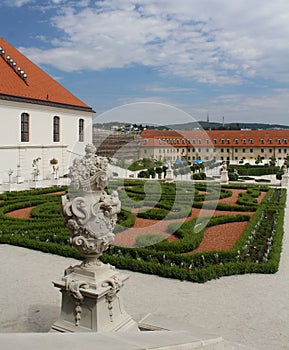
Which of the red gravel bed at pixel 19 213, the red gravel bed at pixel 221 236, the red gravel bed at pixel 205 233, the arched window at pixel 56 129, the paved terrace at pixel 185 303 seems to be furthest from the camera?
the arched window at pixel 56 129

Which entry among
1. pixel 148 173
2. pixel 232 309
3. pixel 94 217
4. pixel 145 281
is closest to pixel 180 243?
pixel 145 281

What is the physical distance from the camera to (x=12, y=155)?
25031 mm

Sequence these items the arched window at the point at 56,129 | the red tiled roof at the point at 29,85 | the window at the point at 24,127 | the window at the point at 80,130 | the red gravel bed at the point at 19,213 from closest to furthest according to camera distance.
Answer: the red gravel bed at the point at 19,213 < the red tiled roof at the point at 29,85 < the window at the point at 24,127 < the arched window at the point at 56,129 < the window at the point at 80,130

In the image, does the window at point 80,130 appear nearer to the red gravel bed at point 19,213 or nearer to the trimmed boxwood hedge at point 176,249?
the red gravel bed at point 19,213

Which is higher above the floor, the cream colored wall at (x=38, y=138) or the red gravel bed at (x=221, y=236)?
the cream colored wall at (x=38, y=138)

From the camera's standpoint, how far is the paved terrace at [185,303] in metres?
5.43

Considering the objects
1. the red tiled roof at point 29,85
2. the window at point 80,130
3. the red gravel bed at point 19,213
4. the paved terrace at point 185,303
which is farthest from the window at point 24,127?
the paved terrace at point 185,303

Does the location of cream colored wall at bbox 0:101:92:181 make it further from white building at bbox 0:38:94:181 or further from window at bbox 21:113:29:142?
window at bbox 21:113:29:142

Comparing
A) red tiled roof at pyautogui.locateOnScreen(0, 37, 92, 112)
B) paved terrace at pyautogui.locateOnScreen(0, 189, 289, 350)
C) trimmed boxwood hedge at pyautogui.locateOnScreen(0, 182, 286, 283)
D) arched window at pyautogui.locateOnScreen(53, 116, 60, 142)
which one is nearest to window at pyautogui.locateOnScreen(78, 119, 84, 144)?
red tiled roof at pyautogui.locateOnScreen(0, 37, 92, 112)

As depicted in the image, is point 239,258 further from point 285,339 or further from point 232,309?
point 285,339

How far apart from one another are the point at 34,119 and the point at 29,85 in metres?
2.69

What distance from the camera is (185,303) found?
21.0 ft

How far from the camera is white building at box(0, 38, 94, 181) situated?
24797 millimetres

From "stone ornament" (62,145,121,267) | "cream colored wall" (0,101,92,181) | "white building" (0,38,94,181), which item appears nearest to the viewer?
"stone ornament" (62,145,121,267)
